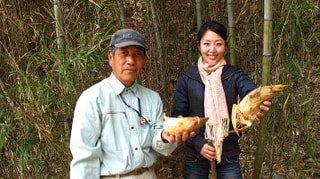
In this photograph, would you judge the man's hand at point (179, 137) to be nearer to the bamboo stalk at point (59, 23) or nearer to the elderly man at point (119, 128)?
the elderly man at point (119, 128)

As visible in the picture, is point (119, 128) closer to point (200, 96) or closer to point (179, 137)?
point (179, 137)

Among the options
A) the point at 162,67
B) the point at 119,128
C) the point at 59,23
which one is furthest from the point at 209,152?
the point at 59,23

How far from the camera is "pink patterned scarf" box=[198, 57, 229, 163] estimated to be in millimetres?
1721

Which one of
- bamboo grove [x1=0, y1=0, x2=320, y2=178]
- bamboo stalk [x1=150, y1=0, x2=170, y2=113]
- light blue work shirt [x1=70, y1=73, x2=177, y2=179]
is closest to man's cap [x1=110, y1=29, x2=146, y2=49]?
light blue work shirt [x1=70, y1=73, x2=177, y2=179]

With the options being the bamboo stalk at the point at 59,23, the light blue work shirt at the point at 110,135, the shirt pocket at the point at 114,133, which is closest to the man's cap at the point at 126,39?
the light blue work shirt at the point at 110,135

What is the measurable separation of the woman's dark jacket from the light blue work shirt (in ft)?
0.99

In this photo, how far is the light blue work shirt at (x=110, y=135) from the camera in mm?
1463

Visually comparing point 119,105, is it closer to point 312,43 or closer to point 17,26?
point 17,26

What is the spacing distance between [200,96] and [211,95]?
0.10 metres

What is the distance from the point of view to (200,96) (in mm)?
1896

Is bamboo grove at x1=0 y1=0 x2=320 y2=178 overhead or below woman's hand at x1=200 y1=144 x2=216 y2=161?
overhead

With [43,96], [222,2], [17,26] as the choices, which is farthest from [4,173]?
[222,2]

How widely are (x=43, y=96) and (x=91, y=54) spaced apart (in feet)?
1.66

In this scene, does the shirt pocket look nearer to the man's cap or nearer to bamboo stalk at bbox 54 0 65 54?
the man's cap
